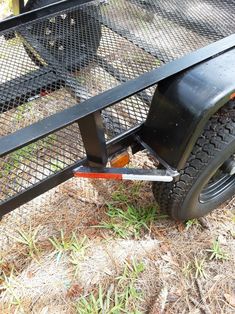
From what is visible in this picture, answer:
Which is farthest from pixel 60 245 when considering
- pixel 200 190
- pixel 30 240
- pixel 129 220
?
pixel 200 190

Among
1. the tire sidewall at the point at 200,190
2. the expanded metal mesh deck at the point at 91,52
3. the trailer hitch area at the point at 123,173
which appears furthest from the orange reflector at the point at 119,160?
the tire sidewall at the point at 200,190

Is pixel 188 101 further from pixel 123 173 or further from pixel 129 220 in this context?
pixel 129 220

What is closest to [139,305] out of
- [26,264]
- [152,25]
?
[26,264]

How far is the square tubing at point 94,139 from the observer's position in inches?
45.4

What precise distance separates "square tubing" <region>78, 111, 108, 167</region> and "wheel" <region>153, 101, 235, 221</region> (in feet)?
1.25

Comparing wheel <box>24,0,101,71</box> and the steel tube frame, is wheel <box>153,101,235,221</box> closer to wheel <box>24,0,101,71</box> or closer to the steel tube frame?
the steel tube frame

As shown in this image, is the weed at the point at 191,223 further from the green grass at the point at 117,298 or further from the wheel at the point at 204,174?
the green grass at the point at 117,298

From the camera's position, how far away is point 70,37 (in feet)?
6.38

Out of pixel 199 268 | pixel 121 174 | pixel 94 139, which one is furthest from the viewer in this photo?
pixel 199 268

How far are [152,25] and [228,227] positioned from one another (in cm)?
120

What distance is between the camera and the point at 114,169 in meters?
1.38

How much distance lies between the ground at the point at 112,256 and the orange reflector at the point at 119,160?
541mm

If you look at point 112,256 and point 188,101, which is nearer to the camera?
point 188,101

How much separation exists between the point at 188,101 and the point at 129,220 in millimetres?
941
